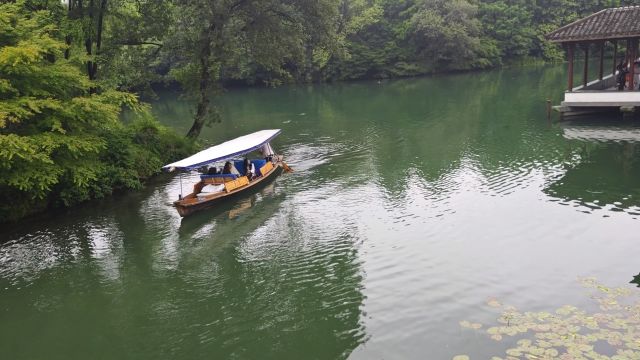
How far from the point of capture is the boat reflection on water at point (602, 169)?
18672 millimetres

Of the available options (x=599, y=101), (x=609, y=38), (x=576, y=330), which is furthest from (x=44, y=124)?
(x=599, y=101)

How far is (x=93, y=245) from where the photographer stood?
57.9 ft

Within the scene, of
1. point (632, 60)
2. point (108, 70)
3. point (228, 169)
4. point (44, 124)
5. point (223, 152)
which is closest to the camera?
point (44, 124)

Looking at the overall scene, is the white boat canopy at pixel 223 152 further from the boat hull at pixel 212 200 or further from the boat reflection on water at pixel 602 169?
the boat reflection on water at pixel 602 169

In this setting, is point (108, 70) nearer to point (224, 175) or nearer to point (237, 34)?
point (237, 34)

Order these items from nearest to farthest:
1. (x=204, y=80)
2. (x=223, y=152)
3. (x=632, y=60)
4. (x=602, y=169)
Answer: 1. (x=223, y=152)
2. (x=602, y=169)
3. (x=204, y=80)
4. (x=632, y=60)

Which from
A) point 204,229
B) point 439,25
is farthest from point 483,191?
point 439,25

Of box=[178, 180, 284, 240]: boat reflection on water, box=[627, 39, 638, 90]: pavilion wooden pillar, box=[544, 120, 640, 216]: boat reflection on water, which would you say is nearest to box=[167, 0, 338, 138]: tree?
box=[178, 180, 284, 240]: boat reflection on water

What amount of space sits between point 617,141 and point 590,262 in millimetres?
15661

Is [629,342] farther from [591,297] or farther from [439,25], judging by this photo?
[439,25]

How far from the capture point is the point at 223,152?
21719 millimetres

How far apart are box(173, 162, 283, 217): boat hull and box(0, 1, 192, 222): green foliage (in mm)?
3232

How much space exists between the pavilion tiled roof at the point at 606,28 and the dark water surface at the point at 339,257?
5391mm

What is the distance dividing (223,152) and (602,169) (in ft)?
51.8
